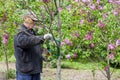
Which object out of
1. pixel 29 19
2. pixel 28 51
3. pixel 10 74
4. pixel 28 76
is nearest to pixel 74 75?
pixel 10 74

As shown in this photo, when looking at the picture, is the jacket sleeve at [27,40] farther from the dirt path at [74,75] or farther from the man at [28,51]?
the dirt path at [74,75]

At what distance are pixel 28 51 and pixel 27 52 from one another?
2cm

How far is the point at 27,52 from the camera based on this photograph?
5277mm

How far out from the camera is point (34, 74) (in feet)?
17.7

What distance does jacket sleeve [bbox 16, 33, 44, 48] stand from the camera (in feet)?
16.6

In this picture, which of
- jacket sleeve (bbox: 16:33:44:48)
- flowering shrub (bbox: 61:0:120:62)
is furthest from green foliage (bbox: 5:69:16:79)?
jacket sleeve (bbox: 16:33:44:48)

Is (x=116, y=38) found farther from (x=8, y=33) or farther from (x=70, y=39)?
(x=8, y=33)

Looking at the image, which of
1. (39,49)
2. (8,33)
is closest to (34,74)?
(39,49)

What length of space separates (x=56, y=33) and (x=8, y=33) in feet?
5.41

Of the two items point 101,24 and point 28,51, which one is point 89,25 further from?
point 28,51

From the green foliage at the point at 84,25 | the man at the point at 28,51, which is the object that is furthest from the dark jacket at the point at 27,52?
the green foliage at the point at 84,25

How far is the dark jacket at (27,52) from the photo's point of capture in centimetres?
515

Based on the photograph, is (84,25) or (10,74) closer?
(84,25)

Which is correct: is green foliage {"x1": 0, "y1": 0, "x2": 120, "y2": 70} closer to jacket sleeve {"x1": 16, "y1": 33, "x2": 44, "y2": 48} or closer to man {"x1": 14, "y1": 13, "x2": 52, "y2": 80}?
man {"x1": 14, "y1": 13, "x2": 52, "y2": 80}
